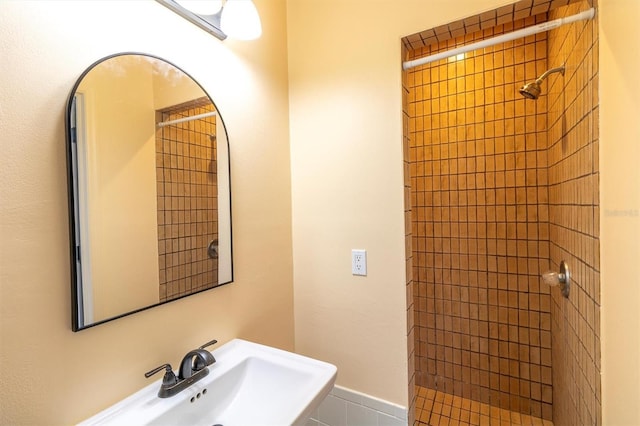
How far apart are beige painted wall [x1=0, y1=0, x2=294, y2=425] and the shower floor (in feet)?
4.89

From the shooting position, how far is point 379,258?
1.37 metres

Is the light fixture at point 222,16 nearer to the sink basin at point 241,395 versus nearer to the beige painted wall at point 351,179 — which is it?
the beige painted wall at point 351,179

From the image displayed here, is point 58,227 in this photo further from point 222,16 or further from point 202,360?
point 222,16

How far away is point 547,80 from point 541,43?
9.9 inches

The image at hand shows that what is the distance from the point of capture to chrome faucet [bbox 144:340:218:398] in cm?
90

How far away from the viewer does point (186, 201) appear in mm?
1078

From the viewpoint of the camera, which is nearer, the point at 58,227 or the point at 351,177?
the point at 58,227

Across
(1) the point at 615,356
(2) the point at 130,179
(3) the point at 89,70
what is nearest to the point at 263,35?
(3) the point at 89,70

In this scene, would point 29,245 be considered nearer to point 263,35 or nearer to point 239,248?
point 239,248

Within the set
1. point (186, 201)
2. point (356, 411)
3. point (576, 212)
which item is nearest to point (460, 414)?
point (356, 411)

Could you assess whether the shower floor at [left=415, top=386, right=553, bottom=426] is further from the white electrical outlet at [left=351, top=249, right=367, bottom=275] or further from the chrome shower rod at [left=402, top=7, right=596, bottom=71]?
the chrome shower rod at [left=402, top=7, right=596, bottom=71]

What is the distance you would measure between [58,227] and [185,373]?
0.56 meters

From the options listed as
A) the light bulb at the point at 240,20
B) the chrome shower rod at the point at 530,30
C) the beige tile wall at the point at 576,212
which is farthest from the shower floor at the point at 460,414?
the light bulb at the point at 240,20

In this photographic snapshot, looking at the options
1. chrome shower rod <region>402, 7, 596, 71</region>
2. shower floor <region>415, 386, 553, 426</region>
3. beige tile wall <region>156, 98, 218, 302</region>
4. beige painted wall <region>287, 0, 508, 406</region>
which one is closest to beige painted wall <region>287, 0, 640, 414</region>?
beige painted wall <region>287, 0, 508, 406</region>
